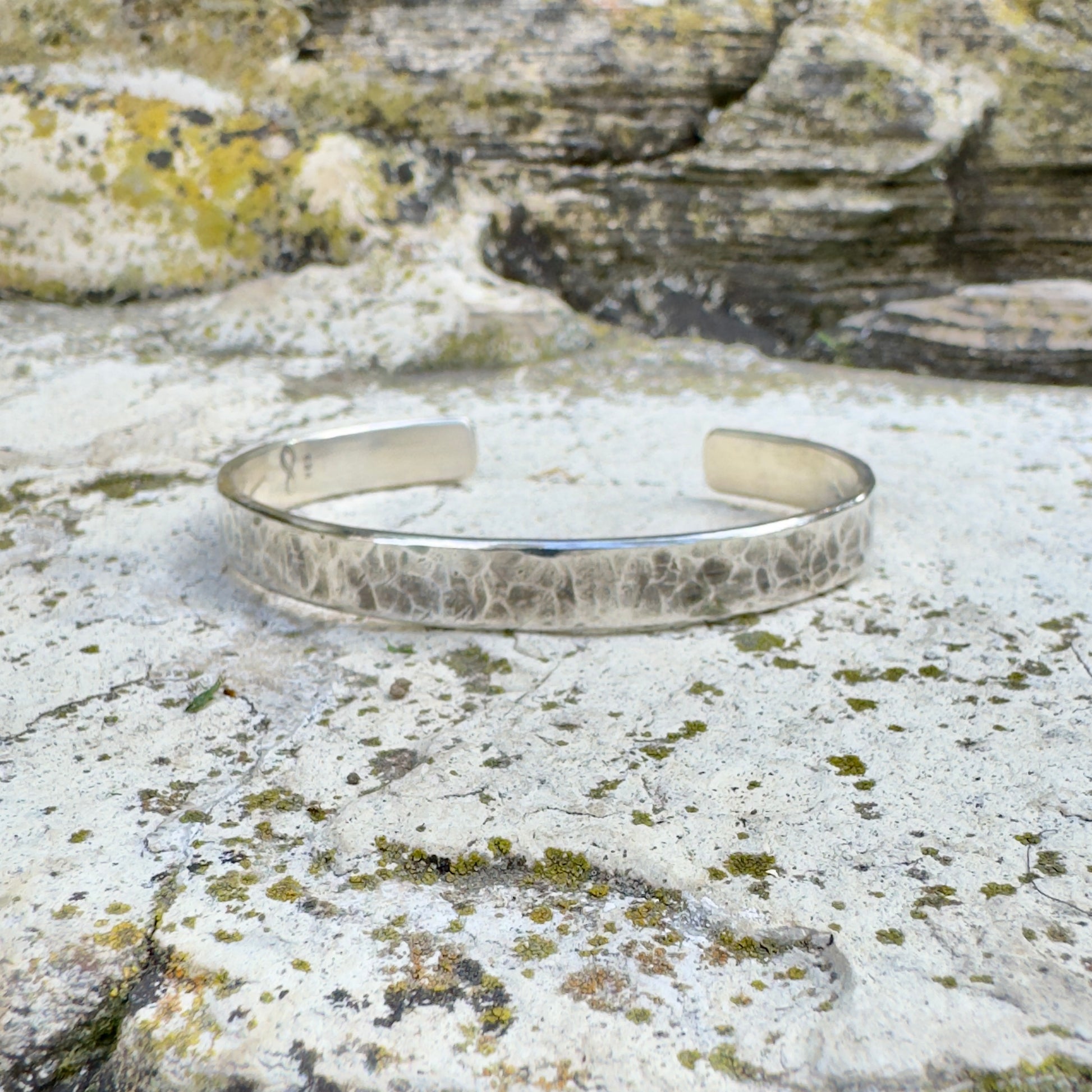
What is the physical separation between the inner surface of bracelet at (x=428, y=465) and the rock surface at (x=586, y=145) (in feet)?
2.17

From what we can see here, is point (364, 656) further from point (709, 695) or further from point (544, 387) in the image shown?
point (544, 387)

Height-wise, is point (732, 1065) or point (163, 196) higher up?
point (163, 196)

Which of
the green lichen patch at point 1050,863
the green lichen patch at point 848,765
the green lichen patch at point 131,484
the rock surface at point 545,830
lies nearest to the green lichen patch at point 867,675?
the rock surface at point 545,830

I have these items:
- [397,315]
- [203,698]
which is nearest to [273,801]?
[203,698]

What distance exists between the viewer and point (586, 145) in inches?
83.3

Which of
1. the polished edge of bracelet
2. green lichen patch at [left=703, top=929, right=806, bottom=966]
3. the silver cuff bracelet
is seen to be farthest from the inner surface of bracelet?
green lichen patch at [left=703, top=929, right=806, bottom=966]

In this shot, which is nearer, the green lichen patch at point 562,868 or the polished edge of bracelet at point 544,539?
the green lichen patch at point 562,868

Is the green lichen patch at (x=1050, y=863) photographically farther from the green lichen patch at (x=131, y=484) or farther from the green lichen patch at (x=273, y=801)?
the green lichen patch at (x=131, y=484)

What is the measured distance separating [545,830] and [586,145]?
5.51 ft

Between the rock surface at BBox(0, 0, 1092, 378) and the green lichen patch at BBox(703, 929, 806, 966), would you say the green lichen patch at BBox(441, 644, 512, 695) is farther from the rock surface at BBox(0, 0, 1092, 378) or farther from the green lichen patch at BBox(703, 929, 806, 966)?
the rock surface at BBox(0, 0, 1092, 378)

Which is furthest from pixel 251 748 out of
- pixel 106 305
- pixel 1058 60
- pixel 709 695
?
pixel 1058 60

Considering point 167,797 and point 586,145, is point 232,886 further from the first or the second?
point 586,145

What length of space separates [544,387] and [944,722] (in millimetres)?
1195

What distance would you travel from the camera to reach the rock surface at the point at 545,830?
561mm
